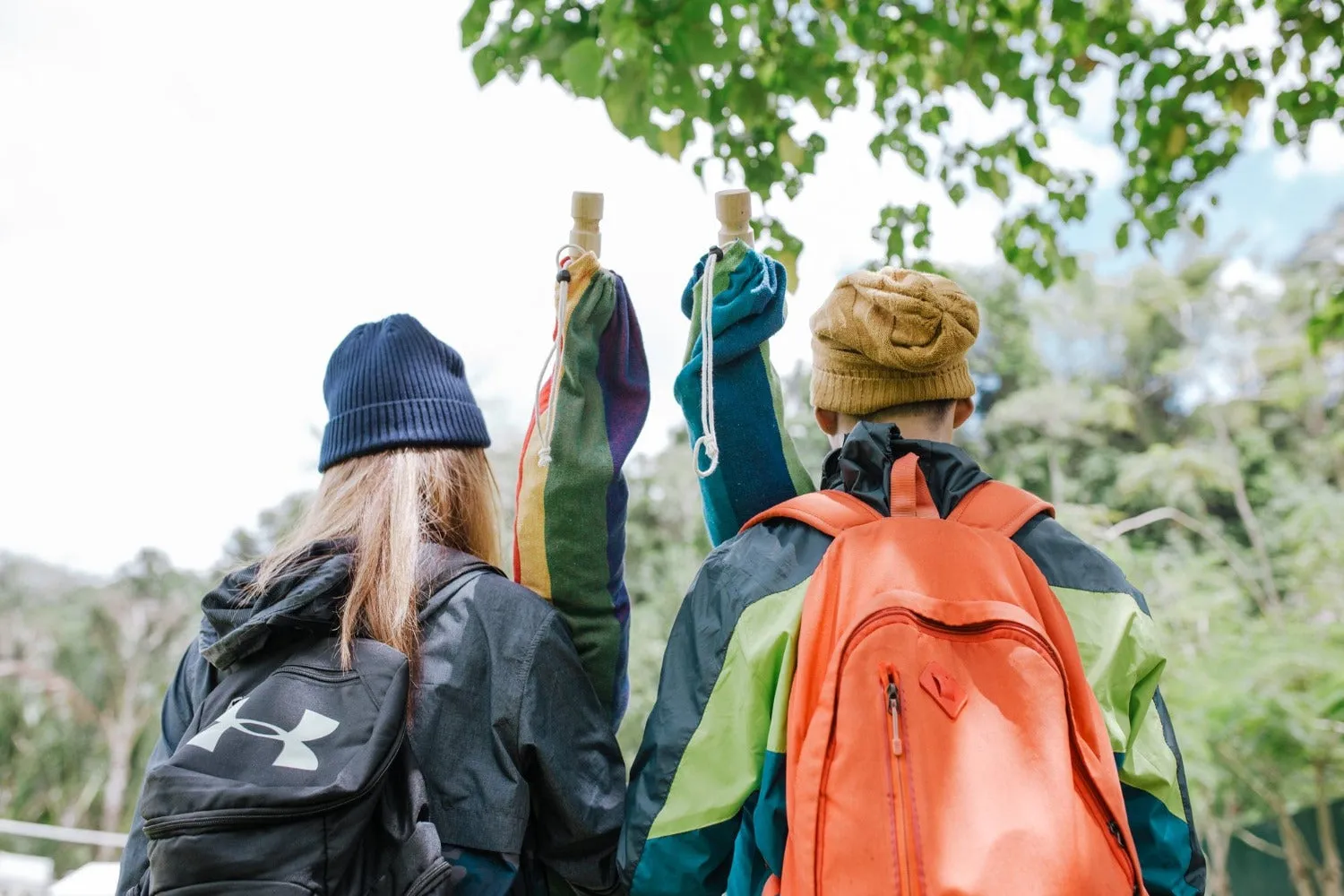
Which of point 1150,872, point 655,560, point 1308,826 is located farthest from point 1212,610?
point 1150,872

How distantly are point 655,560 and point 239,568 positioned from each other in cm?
1252

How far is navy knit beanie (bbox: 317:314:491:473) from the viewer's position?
1.42 metres

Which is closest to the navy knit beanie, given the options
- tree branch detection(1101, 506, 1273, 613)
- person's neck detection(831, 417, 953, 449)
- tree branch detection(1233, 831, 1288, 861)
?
person's neck detection(831, 417, 953, 449)

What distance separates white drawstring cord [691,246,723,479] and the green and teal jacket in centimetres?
15

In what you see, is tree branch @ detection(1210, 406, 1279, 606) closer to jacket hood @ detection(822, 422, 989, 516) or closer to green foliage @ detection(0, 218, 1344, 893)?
green foliage @ detection(0, 218, 1344, 893)

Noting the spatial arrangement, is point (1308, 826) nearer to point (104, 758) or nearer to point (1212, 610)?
point (1212, 610)

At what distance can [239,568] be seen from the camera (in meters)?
1.31

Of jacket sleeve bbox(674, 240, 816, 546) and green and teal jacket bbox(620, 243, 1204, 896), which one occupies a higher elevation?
jacket sleeve bbox(674, 240, 816, 546)

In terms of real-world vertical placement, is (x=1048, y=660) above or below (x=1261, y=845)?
above

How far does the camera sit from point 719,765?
1.08 m

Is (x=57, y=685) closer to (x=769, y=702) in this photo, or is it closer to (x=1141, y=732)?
(x=769, y=702)

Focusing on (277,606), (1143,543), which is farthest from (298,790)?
(1143,543)

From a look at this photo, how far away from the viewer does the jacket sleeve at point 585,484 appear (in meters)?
1.29

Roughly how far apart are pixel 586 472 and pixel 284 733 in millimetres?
491
